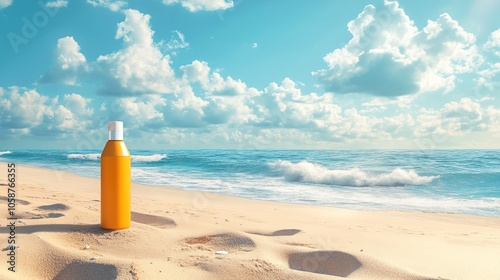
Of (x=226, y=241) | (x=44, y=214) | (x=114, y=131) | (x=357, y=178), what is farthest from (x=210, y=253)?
(x=357, y=178)

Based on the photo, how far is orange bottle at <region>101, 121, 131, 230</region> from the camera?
118 inches

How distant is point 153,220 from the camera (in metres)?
4.41

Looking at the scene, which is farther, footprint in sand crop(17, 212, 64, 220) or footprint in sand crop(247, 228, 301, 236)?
footprint in sand crop(247, 228, 301, 236)

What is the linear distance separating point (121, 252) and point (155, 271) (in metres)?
0.50

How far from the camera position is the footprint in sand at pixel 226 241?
3141mm

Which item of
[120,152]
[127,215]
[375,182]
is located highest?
[120,152]

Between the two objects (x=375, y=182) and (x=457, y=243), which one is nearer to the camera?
(x=457, y=243)

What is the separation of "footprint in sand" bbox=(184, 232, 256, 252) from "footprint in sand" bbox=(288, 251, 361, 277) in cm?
39

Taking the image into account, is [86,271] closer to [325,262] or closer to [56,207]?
[325,262]

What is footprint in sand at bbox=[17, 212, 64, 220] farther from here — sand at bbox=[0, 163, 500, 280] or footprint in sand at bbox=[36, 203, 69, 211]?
footprint in sand at bbox=[36, 203, 69, 211]

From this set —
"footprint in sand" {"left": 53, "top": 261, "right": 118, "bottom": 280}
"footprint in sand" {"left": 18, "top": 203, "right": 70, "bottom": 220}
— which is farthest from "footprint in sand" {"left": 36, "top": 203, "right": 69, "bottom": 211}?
"footprint in sand" {"left": 53, "top": 261, "right": 118, "bottom": 280}

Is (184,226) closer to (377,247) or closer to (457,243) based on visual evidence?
(377,247)

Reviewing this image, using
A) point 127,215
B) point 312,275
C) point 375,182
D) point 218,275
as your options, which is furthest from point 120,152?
point 375,182

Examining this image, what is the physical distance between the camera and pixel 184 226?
3986 mm
